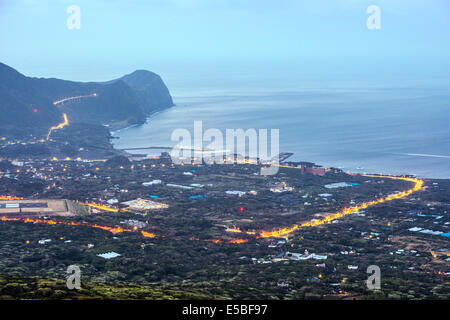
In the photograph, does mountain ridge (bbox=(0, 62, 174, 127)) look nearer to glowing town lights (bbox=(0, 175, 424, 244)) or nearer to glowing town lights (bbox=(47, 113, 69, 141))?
glowing town lights (bbox=(47, 113, 69, 141))

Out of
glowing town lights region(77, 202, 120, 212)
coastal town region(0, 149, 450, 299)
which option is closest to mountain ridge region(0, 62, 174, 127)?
coastal town region(0, 149, 450, 299)

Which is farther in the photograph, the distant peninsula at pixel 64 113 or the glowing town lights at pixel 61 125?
the glowing town lights at pixel 61 125

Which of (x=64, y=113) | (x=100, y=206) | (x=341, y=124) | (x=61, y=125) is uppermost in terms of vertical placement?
(x=64, y=113)

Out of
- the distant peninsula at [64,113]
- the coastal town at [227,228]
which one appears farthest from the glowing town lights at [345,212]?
the distant peninsula at [64,113]

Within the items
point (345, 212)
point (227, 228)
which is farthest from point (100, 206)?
point (345, 212)

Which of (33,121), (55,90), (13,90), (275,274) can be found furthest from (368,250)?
(55,90)

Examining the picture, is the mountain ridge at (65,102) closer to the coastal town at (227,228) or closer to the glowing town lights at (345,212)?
the coastal town at (227,228)

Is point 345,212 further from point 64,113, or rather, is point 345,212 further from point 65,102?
point 65,102
